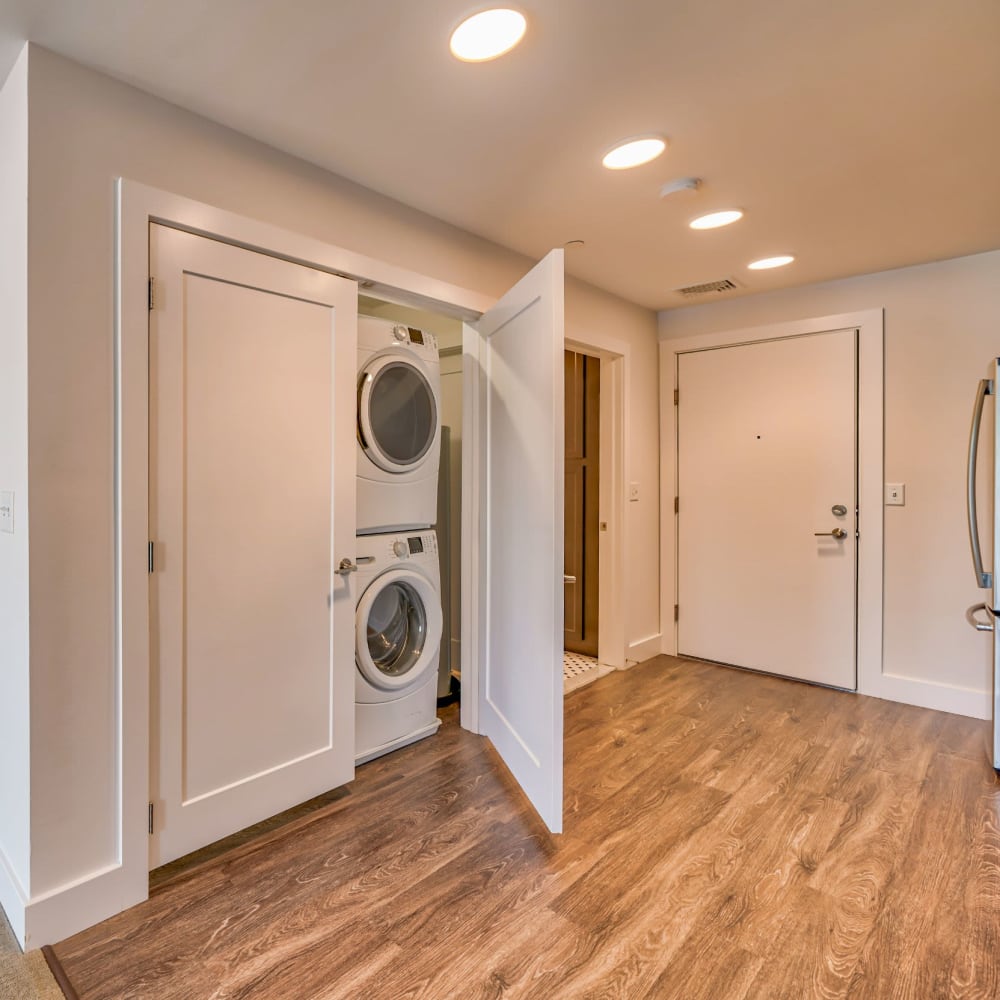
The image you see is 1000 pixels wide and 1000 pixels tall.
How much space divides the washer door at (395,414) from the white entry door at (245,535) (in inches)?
7.4

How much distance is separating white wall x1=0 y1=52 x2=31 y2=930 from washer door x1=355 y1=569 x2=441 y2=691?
45.4 inches

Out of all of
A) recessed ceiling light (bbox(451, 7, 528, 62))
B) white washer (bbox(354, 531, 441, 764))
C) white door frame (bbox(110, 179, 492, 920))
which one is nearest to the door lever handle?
white washer (bbox(354, 531, 441, 764))

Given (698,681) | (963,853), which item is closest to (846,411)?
(698,681)

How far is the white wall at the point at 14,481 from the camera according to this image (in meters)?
1.55

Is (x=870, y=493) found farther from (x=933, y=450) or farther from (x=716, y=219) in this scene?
(x=716, y=219)

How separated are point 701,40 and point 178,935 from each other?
2669 millimetres

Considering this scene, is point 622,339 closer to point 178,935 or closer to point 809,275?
point 809,275

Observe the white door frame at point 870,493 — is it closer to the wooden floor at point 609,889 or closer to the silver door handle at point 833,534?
the silver door handle at point 833,534

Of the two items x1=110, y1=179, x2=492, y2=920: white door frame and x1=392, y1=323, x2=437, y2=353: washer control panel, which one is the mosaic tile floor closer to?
x1=392, y1=323, x2=437, y2=353: washer control panel

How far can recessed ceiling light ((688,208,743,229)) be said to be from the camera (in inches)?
101

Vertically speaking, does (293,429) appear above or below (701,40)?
below

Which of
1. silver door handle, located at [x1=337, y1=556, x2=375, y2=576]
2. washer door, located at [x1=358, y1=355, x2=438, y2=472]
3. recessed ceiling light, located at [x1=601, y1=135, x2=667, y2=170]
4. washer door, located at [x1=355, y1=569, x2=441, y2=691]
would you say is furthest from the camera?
washer door, located at [x1=355, y1=569, x2=441, y2=691]

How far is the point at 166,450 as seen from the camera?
5.84 ft

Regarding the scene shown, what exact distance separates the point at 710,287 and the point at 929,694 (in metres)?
2.53
